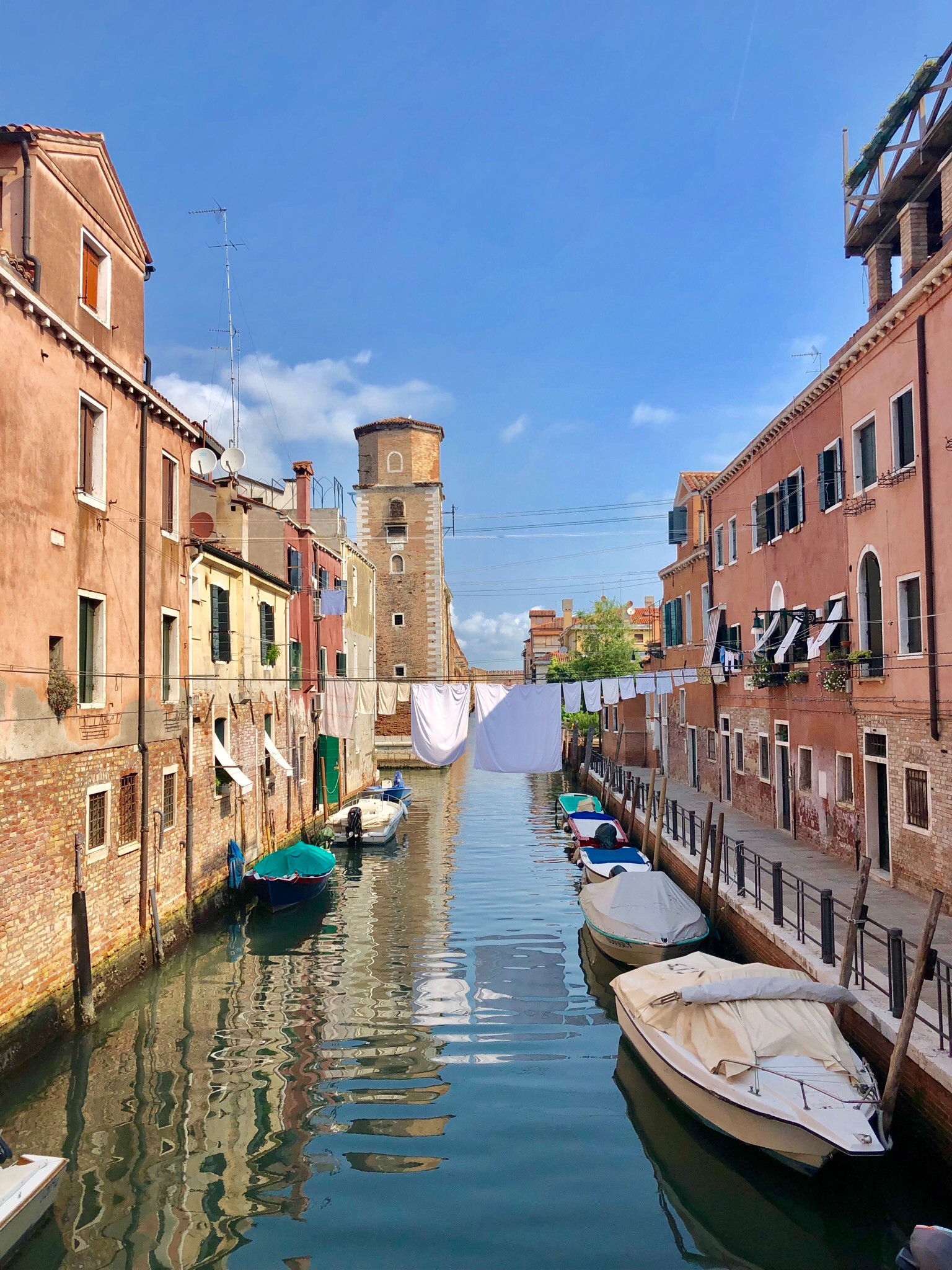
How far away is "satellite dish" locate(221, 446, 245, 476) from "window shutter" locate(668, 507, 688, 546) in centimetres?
1508

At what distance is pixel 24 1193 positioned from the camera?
649cm

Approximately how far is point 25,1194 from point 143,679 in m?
8.15

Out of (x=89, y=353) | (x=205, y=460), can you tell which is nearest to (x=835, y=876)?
(x=205, y=460)

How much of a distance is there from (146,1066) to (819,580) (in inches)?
527

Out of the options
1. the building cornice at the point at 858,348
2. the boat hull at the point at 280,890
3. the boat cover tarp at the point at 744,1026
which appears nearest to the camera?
the boat cover tarp at the point at 744,1026

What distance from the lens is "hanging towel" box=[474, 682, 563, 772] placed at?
1939 cm

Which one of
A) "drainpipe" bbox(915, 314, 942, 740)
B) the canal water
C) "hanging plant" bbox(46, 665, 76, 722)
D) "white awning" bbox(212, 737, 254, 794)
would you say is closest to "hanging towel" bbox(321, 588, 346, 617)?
"white awning" bbox(212, 737, 254, 794)

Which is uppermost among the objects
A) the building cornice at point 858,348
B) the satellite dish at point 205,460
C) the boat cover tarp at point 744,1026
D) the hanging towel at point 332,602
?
the building cornice at point 858,348

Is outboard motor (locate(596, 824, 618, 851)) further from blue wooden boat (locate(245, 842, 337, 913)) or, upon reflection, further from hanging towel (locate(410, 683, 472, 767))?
blue wooden boat (locate(245, 842, 337, 913))

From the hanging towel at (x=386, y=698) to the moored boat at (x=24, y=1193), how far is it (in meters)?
15.5

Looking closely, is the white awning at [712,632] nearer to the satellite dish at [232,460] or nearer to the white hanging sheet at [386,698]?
the white hanging sheet at [386,698]

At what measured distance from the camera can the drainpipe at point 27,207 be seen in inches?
420

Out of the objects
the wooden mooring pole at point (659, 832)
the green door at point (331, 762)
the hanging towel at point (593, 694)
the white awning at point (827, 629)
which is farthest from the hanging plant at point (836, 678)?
the green door at point (331, 762)

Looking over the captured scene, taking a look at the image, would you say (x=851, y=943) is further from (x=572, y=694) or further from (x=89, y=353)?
(x=572, y=694)
